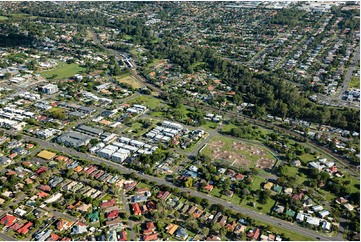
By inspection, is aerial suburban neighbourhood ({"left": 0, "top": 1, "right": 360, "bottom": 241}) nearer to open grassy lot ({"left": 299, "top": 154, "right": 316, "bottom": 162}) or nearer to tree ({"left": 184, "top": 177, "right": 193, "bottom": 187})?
tree ({"left": 184, "top": 177, "right": 193, "bottom": 187})

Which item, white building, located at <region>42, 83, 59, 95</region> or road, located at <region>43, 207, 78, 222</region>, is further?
white building, located at <region>42, 83, 59, 95</region>

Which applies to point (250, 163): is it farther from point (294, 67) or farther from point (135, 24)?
point (135, 24)

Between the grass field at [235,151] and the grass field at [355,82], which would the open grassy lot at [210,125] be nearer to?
the grass field at [235,151]

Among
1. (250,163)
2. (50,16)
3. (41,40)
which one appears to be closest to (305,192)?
(250,163)

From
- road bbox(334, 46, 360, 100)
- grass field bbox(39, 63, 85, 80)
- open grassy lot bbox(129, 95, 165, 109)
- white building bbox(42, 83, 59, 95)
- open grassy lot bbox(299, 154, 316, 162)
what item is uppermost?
white building bbox(42, 83, 59, 95)

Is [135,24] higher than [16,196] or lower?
lower

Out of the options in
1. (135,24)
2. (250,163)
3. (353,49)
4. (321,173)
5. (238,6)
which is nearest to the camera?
(321,173)

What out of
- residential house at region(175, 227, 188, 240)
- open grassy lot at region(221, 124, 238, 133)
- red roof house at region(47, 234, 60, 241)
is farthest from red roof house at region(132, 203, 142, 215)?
open grassy lot at region(221, 124, 238, 133)
